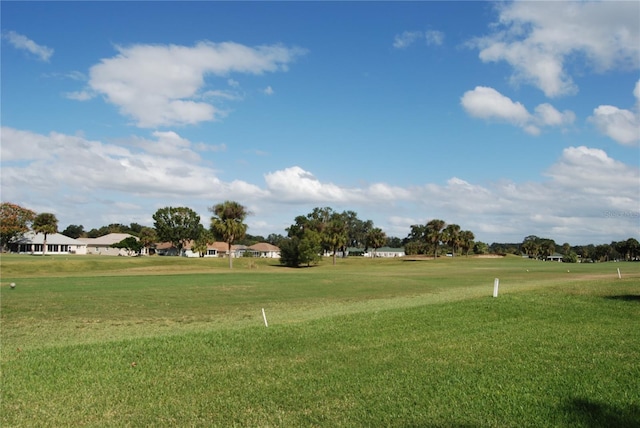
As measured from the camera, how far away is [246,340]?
1355 centimetres

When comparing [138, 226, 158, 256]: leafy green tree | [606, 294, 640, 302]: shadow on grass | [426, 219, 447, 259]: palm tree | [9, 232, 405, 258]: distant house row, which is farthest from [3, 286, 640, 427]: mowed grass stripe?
[138, 226, 158, 256]: leafy green tree

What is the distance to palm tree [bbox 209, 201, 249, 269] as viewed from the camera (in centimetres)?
9094

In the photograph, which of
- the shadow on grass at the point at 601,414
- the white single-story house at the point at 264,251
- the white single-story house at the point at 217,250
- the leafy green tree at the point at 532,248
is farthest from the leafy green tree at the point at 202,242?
the shadow on grass at the point at 601,414

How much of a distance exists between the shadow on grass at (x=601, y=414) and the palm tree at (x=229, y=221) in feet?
279

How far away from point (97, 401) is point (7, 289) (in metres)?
35.3

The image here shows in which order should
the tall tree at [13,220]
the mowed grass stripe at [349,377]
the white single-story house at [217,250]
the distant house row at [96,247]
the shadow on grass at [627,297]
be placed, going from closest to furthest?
the mowed grass stripe at [349,377]
the shadow on grass at [627,297]
the tall tree at [13,220]
the distant house row at [96,247]
the white single-story house at [217,250]

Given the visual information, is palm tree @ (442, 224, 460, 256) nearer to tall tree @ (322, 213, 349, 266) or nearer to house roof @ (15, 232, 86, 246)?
tall tree @ (322, 213, 349, 266)

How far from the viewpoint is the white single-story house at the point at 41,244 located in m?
135

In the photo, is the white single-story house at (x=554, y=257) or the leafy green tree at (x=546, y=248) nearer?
the white single-story house at (x=554, y=257)

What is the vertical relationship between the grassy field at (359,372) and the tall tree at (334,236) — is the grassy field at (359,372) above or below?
below

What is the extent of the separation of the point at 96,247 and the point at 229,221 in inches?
3512

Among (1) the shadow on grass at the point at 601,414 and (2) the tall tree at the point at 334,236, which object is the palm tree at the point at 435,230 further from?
(1) the shadow on grass at the point at 601,414

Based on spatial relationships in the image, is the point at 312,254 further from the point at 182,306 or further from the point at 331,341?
the point at 331,341

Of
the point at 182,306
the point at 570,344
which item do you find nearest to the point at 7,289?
the point at 182,306
